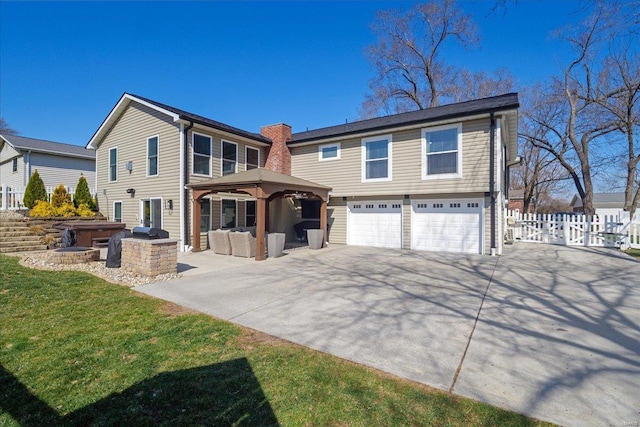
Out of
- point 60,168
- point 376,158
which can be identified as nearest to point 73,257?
point 376,158

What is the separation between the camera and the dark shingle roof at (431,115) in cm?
1005

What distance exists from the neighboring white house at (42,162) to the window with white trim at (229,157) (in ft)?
43.4

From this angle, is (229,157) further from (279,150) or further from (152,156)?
(152,156)

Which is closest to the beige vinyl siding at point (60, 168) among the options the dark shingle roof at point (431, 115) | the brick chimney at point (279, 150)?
the brick chimney at point (279, 150)

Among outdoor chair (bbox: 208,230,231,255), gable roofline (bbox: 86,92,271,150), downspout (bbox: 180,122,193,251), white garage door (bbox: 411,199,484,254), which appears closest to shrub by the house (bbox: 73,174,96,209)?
gable roofline (bbox: 86,92,271,150)

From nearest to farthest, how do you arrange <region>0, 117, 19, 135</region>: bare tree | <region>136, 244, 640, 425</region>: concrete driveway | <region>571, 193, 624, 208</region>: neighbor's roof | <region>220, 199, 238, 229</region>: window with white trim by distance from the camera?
<region>136, 244, 640, 425</region>: concrete driveway, <region>220, 199, 238, 229</region>: window with white trim, <region>0, 117, 19, 135</region>: bare tree, <region>571, 193, 624, 208</region>: neighbor's roof

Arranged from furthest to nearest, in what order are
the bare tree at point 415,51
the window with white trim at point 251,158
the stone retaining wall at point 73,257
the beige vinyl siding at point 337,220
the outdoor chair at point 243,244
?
1. the bare tree at point 415,51
2. the window with white trim at point 251,158
3. the beige vinyl siding at point 337,220
4. the outdoor chair at point 243,244
5. the stone retaining wall at point 73,257

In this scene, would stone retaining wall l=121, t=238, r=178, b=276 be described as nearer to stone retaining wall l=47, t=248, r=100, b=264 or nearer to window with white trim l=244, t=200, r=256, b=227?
stone retaining wall l=47, t=248, r=100, b=264

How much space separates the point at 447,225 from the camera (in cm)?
1135

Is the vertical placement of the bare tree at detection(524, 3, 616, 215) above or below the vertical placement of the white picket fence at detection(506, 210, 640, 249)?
above

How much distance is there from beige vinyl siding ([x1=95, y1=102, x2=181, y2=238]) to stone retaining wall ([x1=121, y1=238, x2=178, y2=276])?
14.4ft

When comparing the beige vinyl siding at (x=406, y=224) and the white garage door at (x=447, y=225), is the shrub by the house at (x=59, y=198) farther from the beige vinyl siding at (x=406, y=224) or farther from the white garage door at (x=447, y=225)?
the white garage door at (x=447, y=225)

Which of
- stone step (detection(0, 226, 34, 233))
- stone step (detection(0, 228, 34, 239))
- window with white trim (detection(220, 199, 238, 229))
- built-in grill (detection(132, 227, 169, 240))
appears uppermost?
window with white trim (detection(220, 199, 238, 229))

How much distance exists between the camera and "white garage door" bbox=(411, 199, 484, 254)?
427 inches
